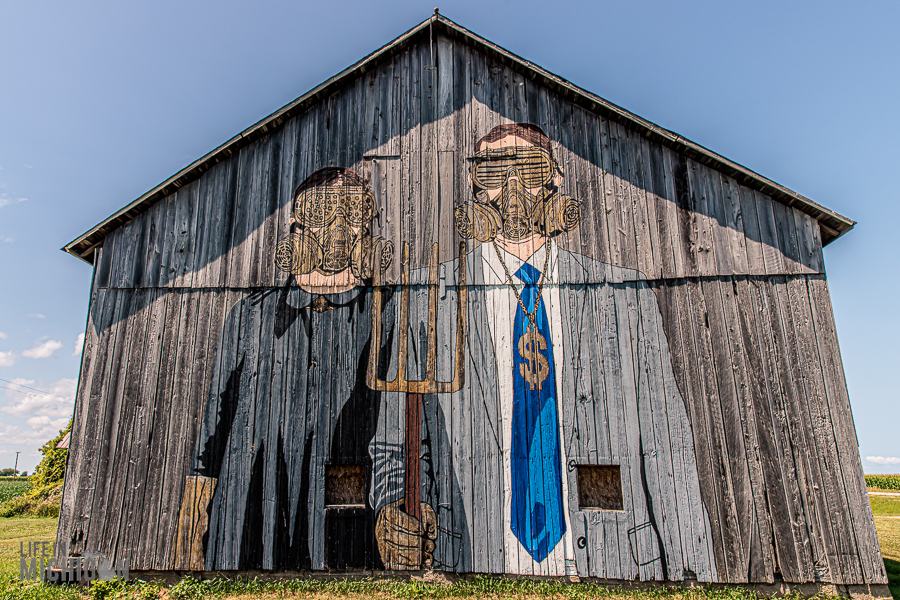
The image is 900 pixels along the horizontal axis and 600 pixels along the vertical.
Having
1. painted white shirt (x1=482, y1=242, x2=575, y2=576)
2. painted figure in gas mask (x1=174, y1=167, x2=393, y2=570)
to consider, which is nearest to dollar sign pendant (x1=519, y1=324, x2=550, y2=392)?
painted white shirt (x1=482, y1=242, x2=575, y2=576)

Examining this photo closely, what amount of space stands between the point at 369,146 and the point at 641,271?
15.4 ft

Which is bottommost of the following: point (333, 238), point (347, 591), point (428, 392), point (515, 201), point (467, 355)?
point (347, 591)

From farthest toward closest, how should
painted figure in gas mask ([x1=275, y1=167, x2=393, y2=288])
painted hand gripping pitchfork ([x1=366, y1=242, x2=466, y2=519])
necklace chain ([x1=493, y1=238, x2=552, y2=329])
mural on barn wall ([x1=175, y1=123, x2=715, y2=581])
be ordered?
painted figure in gas mask ([x1=275, y1=167, x2=393, y2=288]) < necklace chain ([x1=493, y1=238, x2=552, y2=329]) < painted hand gripping pitchfork ([x1=366, y1=242, x2=466, y2=519]) < mural on barn wall ([x1=175, y1=123, x2=715, y2=581])

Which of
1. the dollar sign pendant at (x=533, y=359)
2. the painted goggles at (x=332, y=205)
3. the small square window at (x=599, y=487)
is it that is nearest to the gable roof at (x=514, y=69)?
the painted goggles at (x=332, y=205)

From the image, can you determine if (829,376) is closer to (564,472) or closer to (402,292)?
(564,472)

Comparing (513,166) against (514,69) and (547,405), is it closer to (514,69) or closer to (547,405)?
(514,69)

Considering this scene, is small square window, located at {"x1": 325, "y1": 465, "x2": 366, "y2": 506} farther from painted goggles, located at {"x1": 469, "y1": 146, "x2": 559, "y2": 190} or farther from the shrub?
the shrub

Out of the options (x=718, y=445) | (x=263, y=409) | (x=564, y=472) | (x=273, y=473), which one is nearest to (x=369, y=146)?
(x=263, y=409)

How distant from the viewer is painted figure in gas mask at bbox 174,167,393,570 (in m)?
7.31

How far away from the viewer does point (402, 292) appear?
8.05 meters

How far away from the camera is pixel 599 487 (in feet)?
24.2

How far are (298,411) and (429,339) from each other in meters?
2.15

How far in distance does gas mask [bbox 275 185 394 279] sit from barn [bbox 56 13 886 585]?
0.12 ft

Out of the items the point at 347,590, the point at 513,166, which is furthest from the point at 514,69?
the point at 347,590
